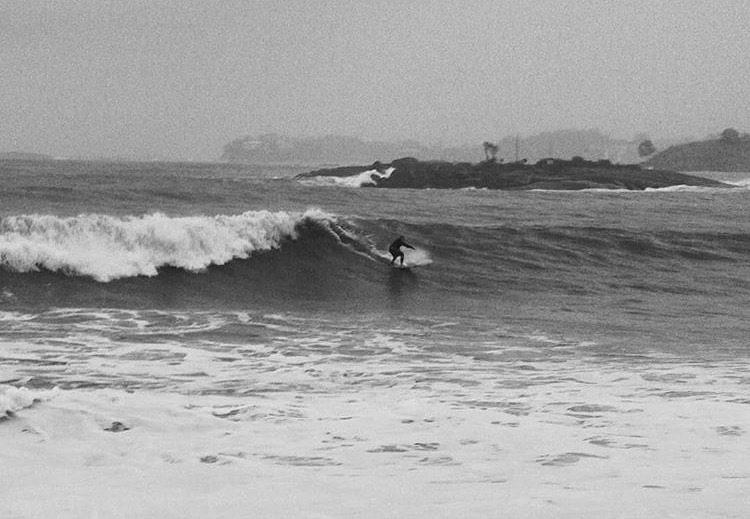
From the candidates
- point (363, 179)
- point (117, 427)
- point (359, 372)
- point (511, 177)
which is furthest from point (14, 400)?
point (363, 179)

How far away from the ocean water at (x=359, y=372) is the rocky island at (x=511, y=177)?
45.4 meters

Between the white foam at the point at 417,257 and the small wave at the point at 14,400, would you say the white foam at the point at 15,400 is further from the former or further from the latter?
the white foam at the point at 417,257

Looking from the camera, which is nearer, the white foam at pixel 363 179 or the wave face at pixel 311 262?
the wave face at pixel 311 262

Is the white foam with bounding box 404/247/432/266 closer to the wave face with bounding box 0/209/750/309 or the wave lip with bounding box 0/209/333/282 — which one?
the wave face with bounding box 0/209/750/309

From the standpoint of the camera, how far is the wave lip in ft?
55.9

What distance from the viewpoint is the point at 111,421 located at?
6.32 meters

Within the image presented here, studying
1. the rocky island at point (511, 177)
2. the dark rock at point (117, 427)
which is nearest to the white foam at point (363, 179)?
the rocky island at point (511, 177)

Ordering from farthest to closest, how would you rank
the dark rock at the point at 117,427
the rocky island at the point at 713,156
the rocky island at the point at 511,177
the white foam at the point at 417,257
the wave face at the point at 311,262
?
the rocky island at the point at 713,156, the rocky island at the point at 511,177, the white foam at the point at 417,257, the wave face at the point at 311,262, the dark rock at the point at 117,427

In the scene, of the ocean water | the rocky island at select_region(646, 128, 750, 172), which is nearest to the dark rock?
the ocean water

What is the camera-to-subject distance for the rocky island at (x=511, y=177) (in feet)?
228

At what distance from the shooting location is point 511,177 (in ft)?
235

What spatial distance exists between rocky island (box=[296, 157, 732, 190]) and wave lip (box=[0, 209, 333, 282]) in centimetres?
4835


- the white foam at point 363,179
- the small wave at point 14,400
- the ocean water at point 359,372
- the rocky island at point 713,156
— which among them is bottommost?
the ocean water at point 359,372

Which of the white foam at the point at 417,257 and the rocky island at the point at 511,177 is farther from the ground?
the rocky island at the point at 511,177
